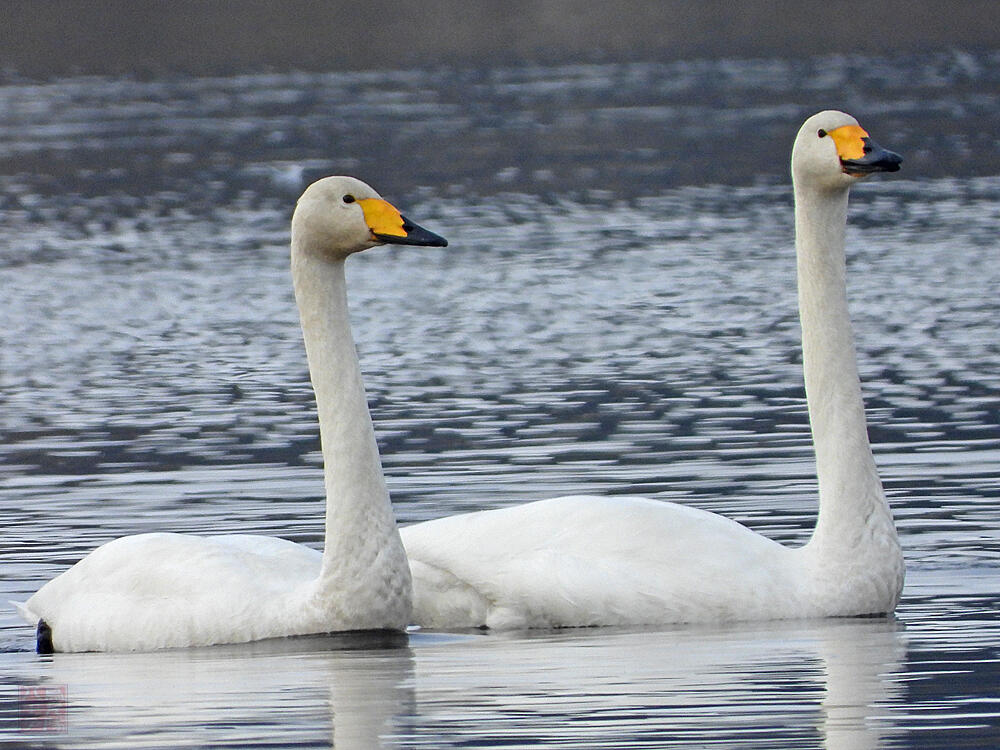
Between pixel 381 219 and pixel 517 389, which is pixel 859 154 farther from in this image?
pixel 517 389

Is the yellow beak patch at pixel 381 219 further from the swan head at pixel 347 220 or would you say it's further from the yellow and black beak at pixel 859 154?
the yellow and black beak at pixel 859 154

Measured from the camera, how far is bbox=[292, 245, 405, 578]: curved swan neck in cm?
1020

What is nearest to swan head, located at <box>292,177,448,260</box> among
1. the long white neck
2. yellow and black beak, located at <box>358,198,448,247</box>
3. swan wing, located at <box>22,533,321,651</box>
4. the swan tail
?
yellow and black beak, located at <box>358,198,448,247</box>

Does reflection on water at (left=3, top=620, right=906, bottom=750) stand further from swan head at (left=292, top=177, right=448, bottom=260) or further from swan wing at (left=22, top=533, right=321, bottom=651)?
swan head at (left=292, top=177, right=448, bottom=260)

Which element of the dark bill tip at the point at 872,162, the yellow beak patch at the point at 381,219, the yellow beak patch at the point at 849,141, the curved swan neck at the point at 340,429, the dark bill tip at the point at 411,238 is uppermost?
the yellow beak patch at the point at 849,141

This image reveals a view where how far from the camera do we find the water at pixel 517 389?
29.1 feet

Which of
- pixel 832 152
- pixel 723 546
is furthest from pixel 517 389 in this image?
pixel 723 546

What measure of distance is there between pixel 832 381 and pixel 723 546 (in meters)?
0.95

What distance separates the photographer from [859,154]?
1091cm

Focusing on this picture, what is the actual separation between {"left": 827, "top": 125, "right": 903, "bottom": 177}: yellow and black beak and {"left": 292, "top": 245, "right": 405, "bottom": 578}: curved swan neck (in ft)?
7.32

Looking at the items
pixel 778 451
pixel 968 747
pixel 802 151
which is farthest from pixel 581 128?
pixel 968 747

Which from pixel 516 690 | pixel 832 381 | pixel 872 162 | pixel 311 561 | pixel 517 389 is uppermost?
pixel 517 389

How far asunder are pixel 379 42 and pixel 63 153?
29.7m

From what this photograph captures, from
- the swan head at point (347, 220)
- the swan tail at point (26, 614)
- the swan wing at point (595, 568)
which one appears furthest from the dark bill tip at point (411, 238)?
the swan tail at point (26, 614)
